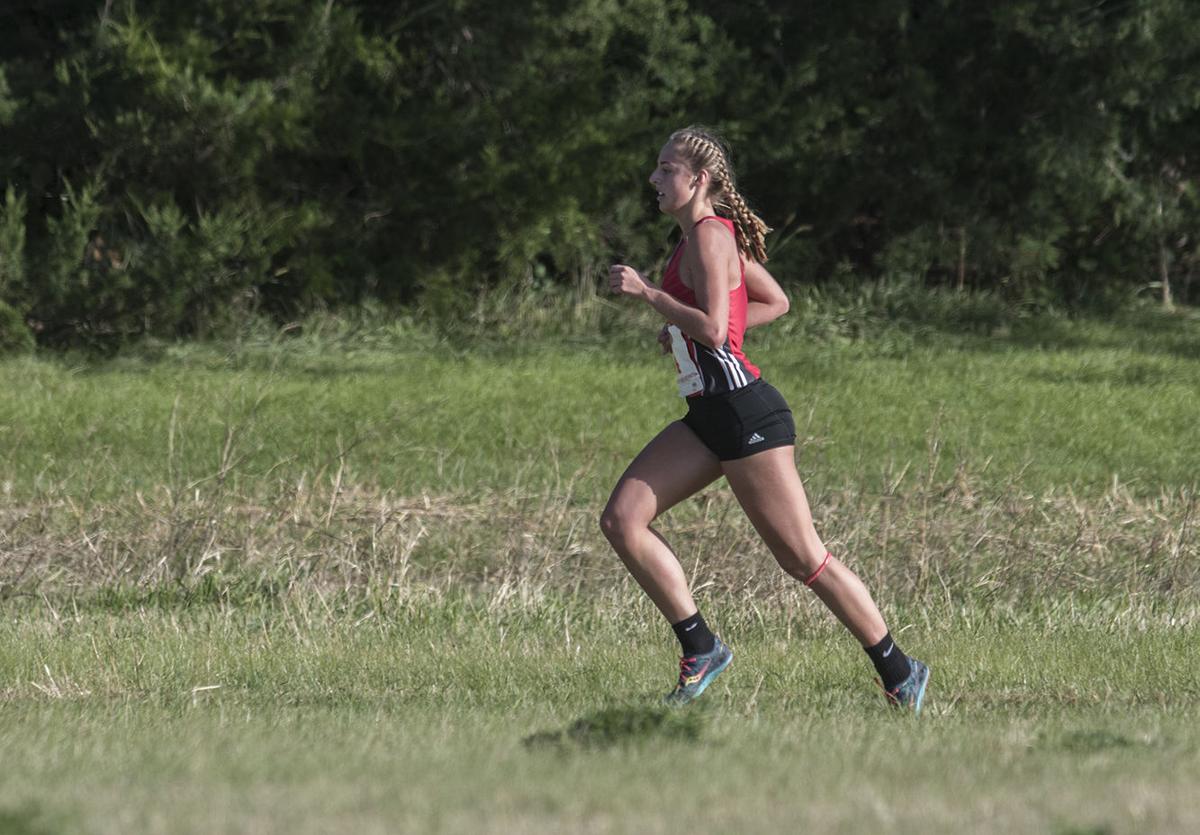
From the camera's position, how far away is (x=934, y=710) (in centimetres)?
621

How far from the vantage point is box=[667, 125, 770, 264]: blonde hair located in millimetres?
6199

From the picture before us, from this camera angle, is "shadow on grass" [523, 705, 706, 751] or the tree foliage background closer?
"shadow on grass" [523, 705, 706, 751]

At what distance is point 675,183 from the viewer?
6156 millimetres

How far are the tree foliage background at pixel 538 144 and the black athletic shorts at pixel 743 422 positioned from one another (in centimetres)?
1219

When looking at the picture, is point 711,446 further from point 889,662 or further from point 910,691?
point 910,691

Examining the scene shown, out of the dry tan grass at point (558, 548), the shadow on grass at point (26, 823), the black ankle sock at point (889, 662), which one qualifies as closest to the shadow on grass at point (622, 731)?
the black ankle sock at point (889, 662)

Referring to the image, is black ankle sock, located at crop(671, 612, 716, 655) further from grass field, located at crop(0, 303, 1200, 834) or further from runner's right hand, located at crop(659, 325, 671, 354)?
runner's right hand, located at crop(659, 325, 671, 354)

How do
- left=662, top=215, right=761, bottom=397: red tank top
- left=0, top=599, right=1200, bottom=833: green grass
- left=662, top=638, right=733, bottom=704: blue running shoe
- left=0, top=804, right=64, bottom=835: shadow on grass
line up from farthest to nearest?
1. left=662, top=638, right=733, bottom=704: blue running shoe
2. left=662, top=215, right=761, bottom=397: red tank top
3. left=0, top=599, right=1200, bottom=833: green grass
4. left=0, top=804, right=64, bottom=835: shadow on grass

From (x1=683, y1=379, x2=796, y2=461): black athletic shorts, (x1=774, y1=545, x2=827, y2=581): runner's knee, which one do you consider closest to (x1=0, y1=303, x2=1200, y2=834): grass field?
(x1=774, y1=545, x2=827, y2=581): runner's knee

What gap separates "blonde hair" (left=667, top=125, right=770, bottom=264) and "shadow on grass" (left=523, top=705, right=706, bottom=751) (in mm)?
1905

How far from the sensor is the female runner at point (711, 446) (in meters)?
5.98

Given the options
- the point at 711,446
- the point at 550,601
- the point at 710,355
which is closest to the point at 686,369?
the point at 710,355

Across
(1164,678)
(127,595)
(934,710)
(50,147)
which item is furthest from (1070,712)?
(50,147)

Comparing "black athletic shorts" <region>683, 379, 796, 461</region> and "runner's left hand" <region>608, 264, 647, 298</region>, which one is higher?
"runner's left hand" <region>608, 264, 647, 298</region>
